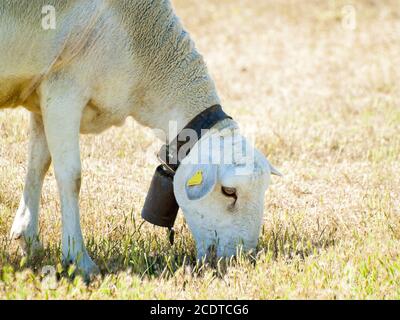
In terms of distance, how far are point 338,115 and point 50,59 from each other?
5602mm

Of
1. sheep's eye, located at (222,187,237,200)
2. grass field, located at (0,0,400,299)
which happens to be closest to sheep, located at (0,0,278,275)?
sheep's eye, located at (222,187,237,200)

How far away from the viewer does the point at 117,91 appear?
6.28m

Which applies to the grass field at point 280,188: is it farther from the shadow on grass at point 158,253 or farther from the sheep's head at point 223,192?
the sheep's head at point 223,192

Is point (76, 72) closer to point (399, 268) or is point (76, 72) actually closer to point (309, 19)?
point (399, 268)

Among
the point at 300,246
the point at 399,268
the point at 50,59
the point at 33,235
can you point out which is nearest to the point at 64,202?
the point at 33,235

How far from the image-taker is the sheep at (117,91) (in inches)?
237

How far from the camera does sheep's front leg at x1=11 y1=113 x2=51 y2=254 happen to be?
671 centimetres

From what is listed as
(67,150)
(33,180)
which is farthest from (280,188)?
(67,150)

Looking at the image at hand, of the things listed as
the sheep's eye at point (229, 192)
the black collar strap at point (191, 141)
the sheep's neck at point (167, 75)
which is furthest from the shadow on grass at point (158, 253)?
the sheep's neck at point (167, 75)

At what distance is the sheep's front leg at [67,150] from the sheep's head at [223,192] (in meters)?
0.67

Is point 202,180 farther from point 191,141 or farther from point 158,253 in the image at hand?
point 158,253

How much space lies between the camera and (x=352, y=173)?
883 centimetres

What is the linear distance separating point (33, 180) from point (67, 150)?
2.28 feet

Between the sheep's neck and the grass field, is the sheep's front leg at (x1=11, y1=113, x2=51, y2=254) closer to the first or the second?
the grass field
